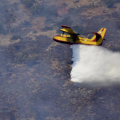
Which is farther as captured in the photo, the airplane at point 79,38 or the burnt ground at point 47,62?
the burnt ground at point 47,62

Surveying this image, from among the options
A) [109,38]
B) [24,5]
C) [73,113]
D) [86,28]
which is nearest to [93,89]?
[73,113]

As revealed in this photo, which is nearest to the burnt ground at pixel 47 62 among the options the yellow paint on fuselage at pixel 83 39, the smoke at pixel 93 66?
the smoke at pixel 93 66

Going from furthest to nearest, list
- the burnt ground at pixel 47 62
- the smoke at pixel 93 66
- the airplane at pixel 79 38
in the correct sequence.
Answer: the burnt ground at pixel 47 62
the smoke at pixel 93 66
the airplane at pixel 79 38

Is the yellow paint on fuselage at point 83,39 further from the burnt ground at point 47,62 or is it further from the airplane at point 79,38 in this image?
the burnt ground at point 47,62

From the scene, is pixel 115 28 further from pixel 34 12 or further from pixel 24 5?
pixel 24 5

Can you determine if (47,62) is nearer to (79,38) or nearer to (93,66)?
(93,66)

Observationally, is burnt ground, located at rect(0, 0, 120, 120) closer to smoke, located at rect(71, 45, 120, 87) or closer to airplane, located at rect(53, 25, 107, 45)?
smoke, located at rect(71, 45, 120, 87)

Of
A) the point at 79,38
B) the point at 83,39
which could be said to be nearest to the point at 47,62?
the point at 79,38
